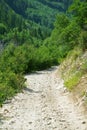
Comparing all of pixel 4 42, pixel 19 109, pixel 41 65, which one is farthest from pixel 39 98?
pixel 4 42

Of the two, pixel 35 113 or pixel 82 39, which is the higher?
pixel 82 39

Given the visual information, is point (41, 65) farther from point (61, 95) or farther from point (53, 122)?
point (53, 122)

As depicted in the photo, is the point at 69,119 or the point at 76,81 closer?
the point at 69,119

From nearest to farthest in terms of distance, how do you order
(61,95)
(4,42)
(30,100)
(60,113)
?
(60,113) < (30,100) < (61,95) < (4,42)

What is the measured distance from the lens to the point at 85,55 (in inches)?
1417

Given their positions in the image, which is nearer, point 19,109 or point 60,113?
point 60,113

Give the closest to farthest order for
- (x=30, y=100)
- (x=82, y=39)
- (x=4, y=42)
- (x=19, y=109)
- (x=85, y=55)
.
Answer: (x=19, y=109) → (x=30, y=100) → (x=85, y=55) → (x=82, y=39) → (x=4, y=42)

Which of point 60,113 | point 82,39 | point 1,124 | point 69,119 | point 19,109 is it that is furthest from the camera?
point 82,39

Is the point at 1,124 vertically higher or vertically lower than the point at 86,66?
lower

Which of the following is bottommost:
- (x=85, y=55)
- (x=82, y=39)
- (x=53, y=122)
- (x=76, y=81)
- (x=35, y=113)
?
(x=53, y=122)

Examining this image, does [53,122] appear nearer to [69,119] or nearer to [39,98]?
[69,119]

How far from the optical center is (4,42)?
196m

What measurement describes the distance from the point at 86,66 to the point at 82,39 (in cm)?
907

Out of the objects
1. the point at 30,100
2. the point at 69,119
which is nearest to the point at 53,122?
the point at 69,119
